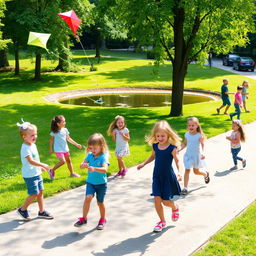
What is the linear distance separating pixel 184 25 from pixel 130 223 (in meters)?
11.3

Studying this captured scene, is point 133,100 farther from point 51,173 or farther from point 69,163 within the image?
point 51,173

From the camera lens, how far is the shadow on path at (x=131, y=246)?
502cm

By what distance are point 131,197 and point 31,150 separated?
2.23 meters

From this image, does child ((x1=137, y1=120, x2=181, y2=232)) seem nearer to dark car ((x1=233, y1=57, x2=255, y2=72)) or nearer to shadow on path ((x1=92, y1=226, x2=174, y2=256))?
shadow on path ((x1=92, y1=226, x2=174, y2=256))

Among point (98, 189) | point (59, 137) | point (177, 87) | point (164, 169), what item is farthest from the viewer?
point (177, 87)

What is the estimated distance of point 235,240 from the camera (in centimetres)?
521

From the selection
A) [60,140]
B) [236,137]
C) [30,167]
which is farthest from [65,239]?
[236,137]

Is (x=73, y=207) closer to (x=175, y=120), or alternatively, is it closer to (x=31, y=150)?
(x=31, y=150)

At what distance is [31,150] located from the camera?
590 centimetres

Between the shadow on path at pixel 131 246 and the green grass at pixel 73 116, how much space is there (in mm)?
2377

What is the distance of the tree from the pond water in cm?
559

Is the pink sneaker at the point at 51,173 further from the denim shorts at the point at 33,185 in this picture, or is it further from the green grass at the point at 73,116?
the denim shorts at the point at 33,185

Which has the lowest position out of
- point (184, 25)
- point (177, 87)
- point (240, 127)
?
point (240, 127)

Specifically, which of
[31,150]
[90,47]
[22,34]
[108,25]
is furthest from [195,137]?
[90,47]
